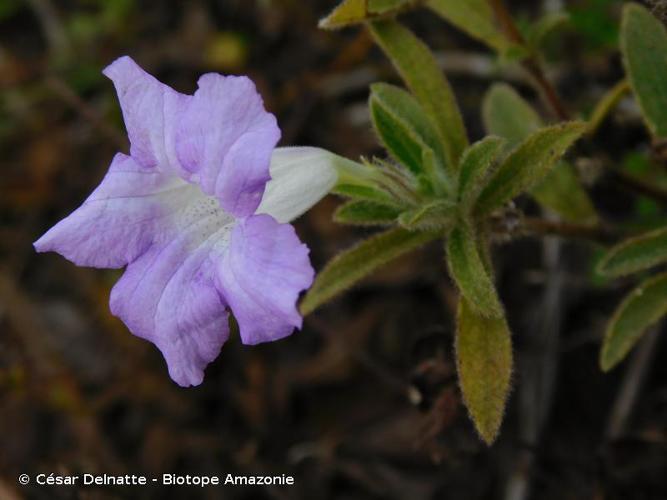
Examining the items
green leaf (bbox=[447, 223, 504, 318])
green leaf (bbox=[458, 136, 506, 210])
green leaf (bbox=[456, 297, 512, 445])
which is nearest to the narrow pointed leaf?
green leaf (bbox=[458, 136, 506, 210])

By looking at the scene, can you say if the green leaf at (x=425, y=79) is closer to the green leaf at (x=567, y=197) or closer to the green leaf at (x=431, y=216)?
the green leaf at (x=431, y=216)

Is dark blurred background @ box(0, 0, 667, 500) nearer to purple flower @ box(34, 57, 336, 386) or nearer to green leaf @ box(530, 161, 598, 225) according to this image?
green leaf @ box(530, 161, 598, 225)

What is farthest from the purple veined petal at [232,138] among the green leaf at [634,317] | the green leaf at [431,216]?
the green leaf at [634,317]

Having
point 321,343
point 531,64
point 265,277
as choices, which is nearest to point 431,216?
point 265,277

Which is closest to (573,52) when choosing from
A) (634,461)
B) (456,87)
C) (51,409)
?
(456,87)

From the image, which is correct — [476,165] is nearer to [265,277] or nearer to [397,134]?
[397,134]

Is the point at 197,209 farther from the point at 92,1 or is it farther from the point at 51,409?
the point at 92,1
